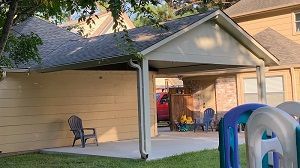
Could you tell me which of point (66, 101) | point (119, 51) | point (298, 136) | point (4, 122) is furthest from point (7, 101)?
point (298, 136)

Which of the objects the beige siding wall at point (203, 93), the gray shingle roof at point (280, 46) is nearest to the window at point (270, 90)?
the gray shingle roof at point (280, 46)

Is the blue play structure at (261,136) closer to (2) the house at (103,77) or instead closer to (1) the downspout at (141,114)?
(1) the downspout at (141,114)

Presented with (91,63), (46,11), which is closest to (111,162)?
(91,63)

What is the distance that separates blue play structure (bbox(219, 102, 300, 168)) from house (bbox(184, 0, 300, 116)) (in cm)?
1244

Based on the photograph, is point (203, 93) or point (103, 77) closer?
point (103, 77)

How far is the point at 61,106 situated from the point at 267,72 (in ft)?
27.1

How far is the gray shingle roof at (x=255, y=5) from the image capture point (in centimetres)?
1886

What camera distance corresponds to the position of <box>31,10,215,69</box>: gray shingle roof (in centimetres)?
1106

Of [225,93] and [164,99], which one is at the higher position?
[225,93]

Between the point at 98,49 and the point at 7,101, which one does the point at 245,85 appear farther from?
the point at 7,101

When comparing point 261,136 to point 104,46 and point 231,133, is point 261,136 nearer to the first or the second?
point 231,133

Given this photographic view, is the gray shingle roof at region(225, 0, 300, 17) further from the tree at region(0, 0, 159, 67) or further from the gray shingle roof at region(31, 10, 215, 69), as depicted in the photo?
the tree at region(0, 0, 159, 67)

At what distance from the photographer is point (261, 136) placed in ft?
12.6

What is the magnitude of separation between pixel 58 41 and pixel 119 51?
19.5ft
